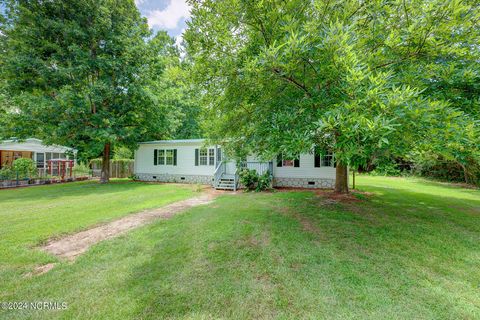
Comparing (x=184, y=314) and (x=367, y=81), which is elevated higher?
(x=367, y=81)

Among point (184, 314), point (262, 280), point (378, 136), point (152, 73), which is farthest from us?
point (152, 73)

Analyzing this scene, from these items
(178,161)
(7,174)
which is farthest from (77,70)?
(178,161)

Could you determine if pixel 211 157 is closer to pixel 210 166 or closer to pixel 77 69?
pixel 210 166

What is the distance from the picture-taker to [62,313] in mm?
2355

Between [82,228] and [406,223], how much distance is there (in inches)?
335

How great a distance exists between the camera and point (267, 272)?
3.15m

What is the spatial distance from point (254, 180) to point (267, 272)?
26.1 ft

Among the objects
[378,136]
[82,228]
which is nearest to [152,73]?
[82,228]

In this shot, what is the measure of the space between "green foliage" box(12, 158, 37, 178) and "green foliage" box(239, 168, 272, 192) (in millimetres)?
14132

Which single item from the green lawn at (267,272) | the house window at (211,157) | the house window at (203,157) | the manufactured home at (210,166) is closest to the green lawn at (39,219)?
the green lawn at (267,272)

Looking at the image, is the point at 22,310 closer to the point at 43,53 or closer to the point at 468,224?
the point at 468,224

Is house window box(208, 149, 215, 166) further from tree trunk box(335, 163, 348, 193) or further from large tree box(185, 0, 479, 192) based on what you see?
large tree box(185, 0, 479, 192)

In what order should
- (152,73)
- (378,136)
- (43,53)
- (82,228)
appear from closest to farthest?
(378,136) → (82,228) → (43,53) → (152,73)

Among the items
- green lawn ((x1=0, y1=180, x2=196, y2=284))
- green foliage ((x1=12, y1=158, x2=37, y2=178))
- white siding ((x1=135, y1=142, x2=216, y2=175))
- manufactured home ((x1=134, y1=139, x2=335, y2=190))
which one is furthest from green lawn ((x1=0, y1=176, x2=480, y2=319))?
green foliage ((x1=12, y1=158, x2=37, y2=178))
